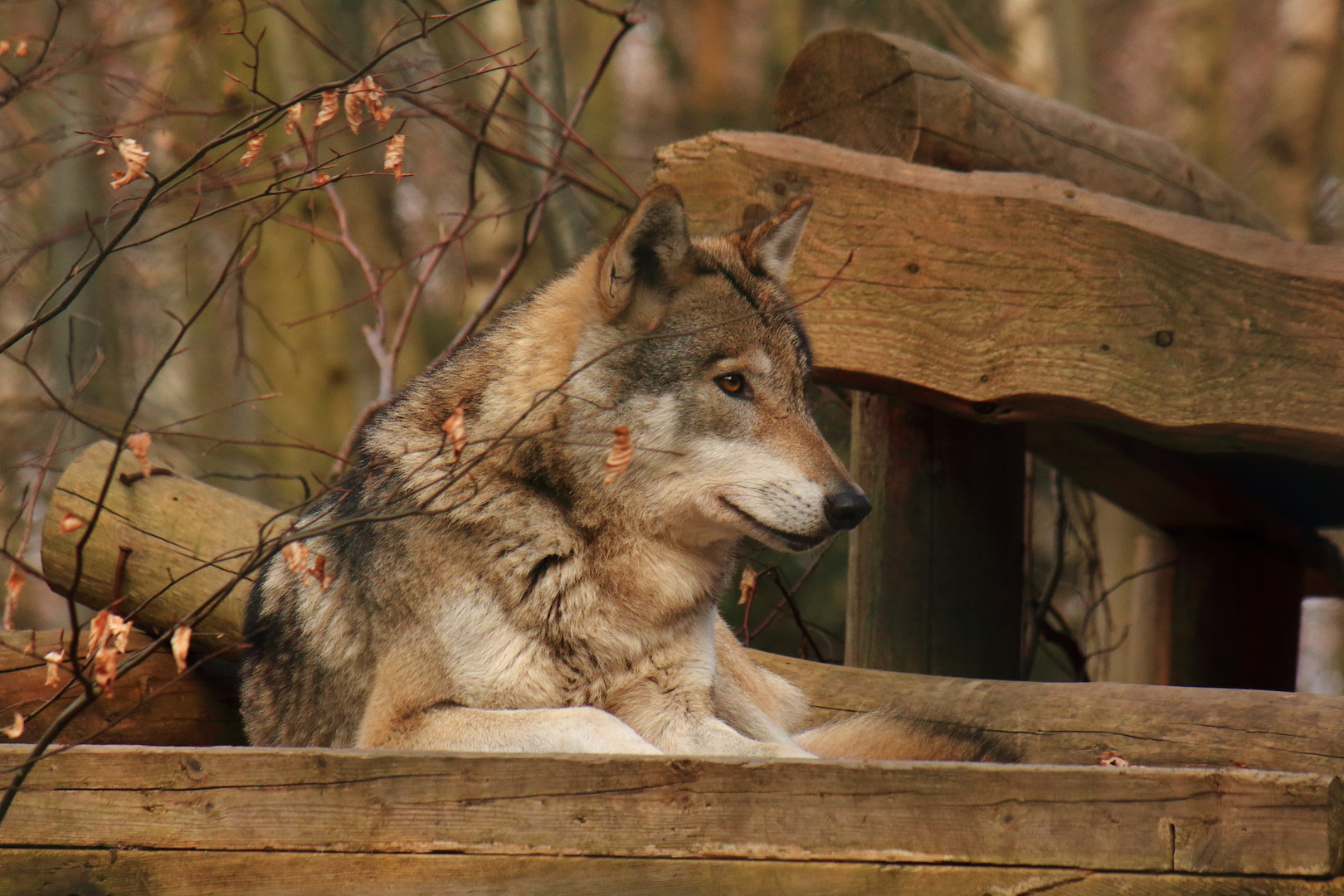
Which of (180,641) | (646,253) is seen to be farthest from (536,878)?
(646,253)

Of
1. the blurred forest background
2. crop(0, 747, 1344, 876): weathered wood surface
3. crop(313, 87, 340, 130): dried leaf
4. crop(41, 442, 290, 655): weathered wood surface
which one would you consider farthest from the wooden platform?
the blurred forest background

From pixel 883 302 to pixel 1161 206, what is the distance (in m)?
1.68

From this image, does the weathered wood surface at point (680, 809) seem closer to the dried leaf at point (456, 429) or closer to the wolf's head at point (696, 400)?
the dried leaf at point (456, 429)

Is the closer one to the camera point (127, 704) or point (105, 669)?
point (105, 669)

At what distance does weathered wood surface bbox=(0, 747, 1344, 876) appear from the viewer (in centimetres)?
205

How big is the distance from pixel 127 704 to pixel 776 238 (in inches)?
93.7

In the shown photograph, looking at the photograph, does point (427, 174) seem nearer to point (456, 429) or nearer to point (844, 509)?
point (844, 509)

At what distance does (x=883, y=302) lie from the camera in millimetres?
3848

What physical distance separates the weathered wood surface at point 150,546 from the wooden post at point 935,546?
85.3 inches

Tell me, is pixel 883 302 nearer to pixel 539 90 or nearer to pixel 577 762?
pixel 577 762

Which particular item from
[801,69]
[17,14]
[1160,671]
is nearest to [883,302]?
[801,69]

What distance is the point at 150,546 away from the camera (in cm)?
409

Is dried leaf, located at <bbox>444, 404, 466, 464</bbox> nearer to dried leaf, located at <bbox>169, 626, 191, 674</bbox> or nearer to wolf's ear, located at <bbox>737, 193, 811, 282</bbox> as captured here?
dried leaf, located at <bbox>169, 626, 191, 674</bbox>

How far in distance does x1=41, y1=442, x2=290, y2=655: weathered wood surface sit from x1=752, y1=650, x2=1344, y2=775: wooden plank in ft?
7.07
